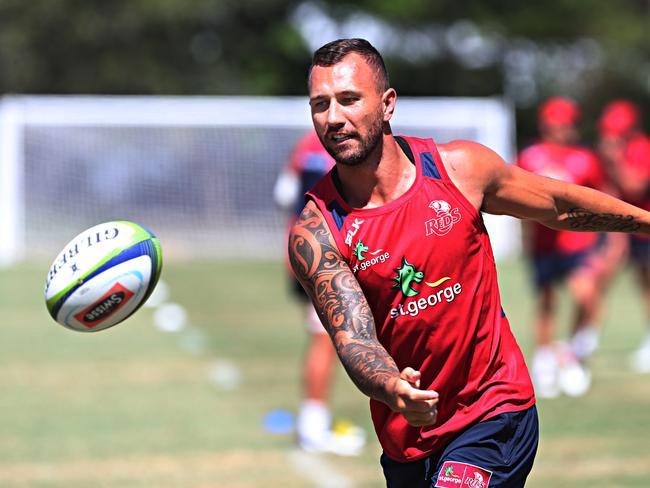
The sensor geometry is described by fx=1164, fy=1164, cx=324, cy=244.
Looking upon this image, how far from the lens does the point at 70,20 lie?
35.4m

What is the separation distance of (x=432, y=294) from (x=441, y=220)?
26 centimetres

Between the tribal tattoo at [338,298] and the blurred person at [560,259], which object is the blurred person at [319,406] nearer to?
the blurred person at [560,259]

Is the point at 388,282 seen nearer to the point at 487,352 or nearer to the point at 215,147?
the point at 487,352

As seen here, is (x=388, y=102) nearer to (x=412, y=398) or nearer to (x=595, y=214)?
(x=595, y=214)

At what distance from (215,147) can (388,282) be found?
20505 millimetres

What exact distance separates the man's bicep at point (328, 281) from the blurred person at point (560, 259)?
248 inches

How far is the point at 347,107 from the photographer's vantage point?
3984 millimetres

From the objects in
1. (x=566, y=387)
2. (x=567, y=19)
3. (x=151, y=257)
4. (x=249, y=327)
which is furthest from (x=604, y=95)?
(x=151, y=257)

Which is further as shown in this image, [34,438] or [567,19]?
[567,19]

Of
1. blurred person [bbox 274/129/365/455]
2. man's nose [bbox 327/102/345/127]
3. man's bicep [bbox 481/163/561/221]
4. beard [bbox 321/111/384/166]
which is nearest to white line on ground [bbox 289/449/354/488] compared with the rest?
blurred person [bbox 274/129/365/455]

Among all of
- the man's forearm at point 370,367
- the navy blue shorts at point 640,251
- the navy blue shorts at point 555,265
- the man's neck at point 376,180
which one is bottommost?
the man's forearm at point 370,367

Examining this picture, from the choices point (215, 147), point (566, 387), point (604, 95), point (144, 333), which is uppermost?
point (604, 95)

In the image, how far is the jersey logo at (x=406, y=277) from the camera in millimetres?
4020

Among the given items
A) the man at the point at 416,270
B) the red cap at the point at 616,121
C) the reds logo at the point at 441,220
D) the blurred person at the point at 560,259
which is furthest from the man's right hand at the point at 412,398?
the red cap at the point at 616,121
